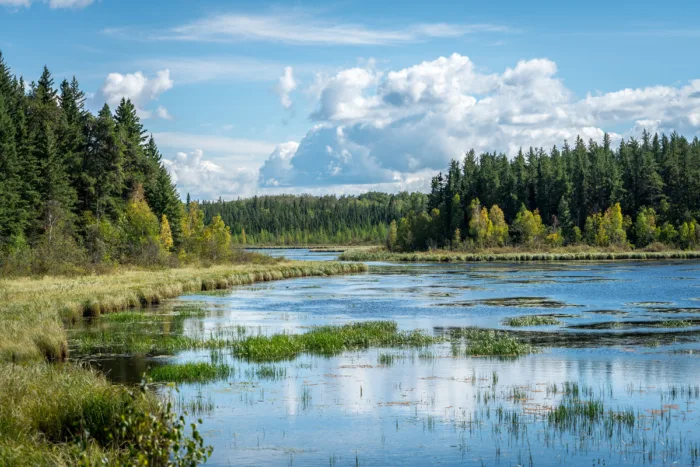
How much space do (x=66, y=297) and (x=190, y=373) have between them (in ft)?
67.6

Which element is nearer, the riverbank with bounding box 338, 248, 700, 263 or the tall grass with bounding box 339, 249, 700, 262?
the tall grass with bounding box 339, 249, 700, 262

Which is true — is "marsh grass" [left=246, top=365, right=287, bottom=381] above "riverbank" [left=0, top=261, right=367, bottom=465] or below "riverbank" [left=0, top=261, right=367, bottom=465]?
below

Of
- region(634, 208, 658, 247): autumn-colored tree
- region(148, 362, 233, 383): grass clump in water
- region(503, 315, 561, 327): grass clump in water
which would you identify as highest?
region(634, 208, 658, 247): autumn-colored tree

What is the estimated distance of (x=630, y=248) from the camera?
139 m

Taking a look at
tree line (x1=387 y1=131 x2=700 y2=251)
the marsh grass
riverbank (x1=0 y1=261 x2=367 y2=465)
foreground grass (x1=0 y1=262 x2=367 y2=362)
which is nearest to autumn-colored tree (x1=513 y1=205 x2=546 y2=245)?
tree line (x1=387 y1=131 x2=700 y2=251)

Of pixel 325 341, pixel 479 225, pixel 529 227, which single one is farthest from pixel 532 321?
pixel 479 225

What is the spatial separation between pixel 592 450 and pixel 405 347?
1402 cm

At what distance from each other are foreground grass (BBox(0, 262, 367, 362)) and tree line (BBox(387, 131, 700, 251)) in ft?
272

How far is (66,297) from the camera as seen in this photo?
40844 millimetres

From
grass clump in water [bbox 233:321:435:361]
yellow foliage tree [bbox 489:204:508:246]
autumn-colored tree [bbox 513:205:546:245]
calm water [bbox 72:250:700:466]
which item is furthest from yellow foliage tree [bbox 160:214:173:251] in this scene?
autumn-colored tree [bbox 513:205:546:245]

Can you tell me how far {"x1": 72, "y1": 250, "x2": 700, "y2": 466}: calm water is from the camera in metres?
15.6

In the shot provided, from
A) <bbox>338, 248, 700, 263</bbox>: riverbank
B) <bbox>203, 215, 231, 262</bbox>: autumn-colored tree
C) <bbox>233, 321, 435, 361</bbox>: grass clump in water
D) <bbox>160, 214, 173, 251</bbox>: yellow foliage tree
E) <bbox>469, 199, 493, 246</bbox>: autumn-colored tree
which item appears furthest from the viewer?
<bbox>469, 199, 493, 246</bbox>: autumn-colored tree

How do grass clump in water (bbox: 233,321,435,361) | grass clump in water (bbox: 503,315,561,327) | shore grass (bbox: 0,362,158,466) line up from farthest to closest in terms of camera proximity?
grass clump in water (bbox: 503,315,561,327) < grass clump in water (bbox: 233,321,435,361) < shore grass (bbox: 0,362,158,466)

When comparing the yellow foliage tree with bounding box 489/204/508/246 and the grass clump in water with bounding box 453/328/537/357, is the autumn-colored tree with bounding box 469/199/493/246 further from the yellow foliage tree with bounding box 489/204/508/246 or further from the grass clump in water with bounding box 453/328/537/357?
the grass clump in water with bounding box 453/328/537/357
